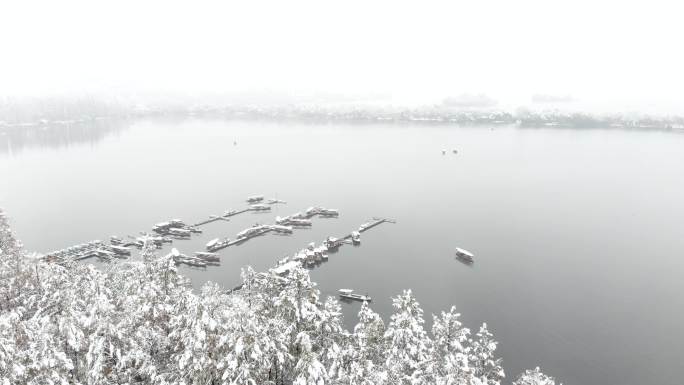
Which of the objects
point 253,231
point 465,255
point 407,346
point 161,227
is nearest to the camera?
point 407,346

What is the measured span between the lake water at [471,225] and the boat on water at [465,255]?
2041 millimetres

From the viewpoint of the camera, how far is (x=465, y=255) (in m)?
74.1

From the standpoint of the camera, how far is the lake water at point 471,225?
176 feet

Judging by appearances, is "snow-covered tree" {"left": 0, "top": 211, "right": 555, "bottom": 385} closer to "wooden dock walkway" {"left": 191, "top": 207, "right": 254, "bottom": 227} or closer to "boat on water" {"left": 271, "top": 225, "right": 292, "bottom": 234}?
"boat on water" {"left": 271, "top": 225, "right": 292, "bottom": 234}

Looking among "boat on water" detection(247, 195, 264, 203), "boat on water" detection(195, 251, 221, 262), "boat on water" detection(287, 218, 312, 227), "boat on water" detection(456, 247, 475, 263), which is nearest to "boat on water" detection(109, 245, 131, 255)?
"boat on water" detection(195, 251, 221, 262)

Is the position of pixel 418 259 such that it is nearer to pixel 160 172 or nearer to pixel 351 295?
pixel 351 295

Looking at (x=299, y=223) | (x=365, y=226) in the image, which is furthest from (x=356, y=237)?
(x=299, y=223)

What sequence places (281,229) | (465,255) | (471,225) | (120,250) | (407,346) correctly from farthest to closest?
1. (471,225)
2. (281,229)
3. (120,250)
4. (465,255)
5. (407,346)

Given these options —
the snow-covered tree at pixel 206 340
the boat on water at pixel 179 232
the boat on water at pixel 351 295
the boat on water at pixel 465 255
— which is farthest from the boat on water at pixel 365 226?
the snow-covered tree at pixel 206 340

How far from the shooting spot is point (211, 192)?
122250 millimetres

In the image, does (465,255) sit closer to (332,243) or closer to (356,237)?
(356,237)

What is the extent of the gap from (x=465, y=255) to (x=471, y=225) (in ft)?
64.0

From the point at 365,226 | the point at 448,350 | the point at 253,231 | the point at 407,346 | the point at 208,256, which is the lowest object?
the point at 208,256

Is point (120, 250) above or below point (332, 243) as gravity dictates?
below
